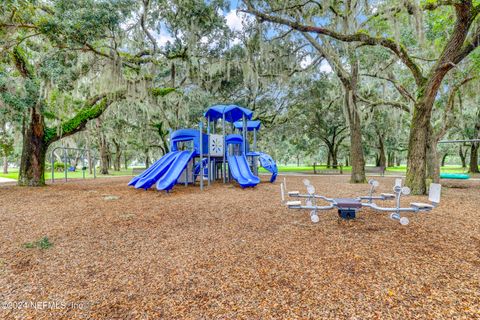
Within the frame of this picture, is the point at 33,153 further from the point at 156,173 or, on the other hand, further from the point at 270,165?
the point at 270,165

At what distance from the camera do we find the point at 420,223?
13.1 feet

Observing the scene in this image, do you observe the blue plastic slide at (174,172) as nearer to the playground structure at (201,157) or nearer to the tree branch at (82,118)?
the playground structure at (201,157)

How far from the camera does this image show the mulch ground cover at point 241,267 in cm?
194

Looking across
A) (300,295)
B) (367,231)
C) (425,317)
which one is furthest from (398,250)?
(300,295)

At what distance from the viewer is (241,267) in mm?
2604

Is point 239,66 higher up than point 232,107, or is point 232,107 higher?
point 239,66

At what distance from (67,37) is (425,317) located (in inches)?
318

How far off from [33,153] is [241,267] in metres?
10.1

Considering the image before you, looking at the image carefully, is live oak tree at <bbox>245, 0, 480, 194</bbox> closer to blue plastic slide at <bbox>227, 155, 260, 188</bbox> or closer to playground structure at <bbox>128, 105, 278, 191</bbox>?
playground structure at <bbox>128, 105, 278, 191</bbox>

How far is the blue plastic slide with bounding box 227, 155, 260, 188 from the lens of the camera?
8468 mm

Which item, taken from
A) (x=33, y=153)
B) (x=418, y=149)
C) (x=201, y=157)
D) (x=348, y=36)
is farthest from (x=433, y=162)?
(x=33, y=153)

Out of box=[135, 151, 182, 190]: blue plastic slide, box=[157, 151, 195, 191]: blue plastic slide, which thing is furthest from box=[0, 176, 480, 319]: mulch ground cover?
box=[135, 151, 182, 190]: blue plastic slide

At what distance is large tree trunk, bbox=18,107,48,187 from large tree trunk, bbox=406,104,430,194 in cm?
1212

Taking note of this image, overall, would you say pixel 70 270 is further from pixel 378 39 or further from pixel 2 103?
pixel 378 39
